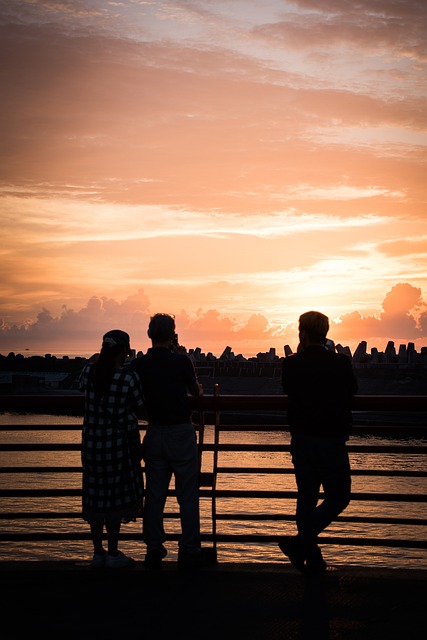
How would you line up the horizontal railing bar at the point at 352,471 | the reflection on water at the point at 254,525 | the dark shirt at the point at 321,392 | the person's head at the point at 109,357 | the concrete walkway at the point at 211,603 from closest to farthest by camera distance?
1. the concrete walkway at the point at 211,603
2. the dark shirt at the point at 321,392
3. the person's head at the point at 109,357
4. the horizontal railing bar at the point at 352,471
5. the reflection on water at the point at 254,525

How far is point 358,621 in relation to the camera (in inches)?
207

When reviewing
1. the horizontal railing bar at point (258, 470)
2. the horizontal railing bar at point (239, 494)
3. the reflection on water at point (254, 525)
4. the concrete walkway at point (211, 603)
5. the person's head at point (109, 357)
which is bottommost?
the reflection on water at point (254, 525)

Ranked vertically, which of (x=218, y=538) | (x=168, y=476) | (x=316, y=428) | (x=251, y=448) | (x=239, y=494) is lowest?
(x=218, y=538)

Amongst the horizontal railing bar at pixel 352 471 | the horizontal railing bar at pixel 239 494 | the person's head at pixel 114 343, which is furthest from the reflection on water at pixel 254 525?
the person's head at pixel 114 343

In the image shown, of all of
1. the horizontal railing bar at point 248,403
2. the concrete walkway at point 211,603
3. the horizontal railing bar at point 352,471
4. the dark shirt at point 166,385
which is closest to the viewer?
the concrete walkway at point 211,603

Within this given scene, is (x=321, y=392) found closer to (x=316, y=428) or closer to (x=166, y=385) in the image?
(x=316, y=428)

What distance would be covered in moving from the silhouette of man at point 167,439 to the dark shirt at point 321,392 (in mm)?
803

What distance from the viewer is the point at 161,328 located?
6629mm

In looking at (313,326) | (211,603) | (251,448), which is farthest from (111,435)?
(313,326)

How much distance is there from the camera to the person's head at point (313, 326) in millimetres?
6375

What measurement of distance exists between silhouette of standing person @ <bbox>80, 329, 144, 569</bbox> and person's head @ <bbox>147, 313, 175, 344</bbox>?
218 mm

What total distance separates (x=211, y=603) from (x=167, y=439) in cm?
138

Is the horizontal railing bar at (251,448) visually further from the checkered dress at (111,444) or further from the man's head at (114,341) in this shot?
the man's head at (114,341)

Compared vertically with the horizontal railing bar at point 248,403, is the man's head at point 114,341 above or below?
above
